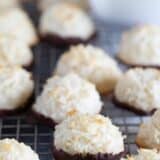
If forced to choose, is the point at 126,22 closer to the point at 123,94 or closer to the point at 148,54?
the point at 148,54

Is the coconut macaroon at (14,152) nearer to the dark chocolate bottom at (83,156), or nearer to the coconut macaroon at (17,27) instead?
the dark chocolate bottom at (83,156)

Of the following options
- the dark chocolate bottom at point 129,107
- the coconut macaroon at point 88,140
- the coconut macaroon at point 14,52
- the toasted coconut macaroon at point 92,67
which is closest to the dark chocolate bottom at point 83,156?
the coconut macaroon at point 88,140

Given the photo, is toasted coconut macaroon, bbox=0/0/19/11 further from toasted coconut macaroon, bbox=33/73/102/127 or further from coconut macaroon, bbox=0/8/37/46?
toasted coconut macaroon, bbox=33/73/102/127

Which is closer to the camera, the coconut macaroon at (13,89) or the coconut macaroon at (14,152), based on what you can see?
the coconut macaroon at (14,152)

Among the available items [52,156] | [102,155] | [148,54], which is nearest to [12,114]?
[52,156]

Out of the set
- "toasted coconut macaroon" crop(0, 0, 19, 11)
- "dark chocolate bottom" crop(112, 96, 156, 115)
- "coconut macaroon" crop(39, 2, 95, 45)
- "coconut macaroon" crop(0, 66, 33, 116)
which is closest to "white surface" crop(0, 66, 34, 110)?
"coconut macaroon" crop(0, 66, 33, 116)
